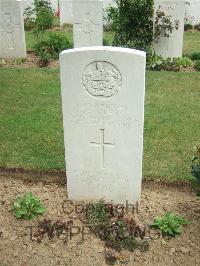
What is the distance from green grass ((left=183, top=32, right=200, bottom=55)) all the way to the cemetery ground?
295cm

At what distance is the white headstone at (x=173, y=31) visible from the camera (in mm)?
10281

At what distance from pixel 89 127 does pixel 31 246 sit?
1.31 meters

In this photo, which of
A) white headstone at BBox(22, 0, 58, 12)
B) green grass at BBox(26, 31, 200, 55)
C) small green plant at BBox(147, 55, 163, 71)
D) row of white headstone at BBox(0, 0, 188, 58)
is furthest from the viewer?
white headstone at BBox(22, 0, 58, 12)

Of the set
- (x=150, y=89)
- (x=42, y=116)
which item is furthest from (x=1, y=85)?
(x=150, y=89)

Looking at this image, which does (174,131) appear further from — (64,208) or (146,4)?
(146,4)

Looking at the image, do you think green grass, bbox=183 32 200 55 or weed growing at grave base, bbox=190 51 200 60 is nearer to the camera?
weed growing at grave base, bbox=190 51 200 60

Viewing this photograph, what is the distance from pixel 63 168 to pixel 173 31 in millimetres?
6360

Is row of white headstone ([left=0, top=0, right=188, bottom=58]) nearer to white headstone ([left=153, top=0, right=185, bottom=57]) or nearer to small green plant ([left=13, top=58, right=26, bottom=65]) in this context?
white headstone ([left=153, top=0, right=185, bottom=57])

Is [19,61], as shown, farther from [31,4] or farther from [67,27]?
[31,4]

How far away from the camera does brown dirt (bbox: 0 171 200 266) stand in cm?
389

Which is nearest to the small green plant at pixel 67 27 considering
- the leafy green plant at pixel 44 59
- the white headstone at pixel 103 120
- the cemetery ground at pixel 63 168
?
the leafy green plant at pixel 44 59

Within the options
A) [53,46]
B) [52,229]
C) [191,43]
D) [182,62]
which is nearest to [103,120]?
[52,229]

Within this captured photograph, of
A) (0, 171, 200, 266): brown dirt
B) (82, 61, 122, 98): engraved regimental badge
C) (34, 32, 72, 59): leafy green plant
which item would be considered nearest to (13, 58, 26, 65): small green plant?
(34, 32, 72, 59): leafy green plant

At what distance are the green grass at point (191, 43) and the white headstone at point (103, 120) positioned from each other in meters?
8.18
